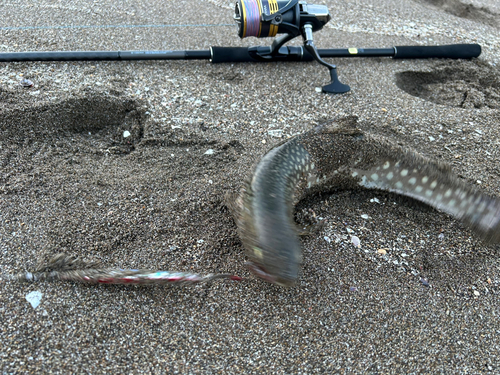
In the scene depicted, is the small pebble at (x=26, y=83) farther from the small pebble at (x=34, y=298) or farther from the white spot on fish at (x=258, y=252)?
the white spot on fish at (x=258, y=252)

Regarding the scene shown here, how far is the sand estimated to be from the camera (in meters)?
1.97

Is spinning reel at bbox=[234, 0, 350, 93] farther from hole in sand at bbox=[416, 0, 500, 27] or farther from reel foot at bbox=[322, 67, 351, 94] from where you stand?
hole in sand at bbox=[416, 0, 500, 27]

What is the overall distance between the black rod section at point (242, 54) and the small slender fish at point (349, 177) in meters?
1.53

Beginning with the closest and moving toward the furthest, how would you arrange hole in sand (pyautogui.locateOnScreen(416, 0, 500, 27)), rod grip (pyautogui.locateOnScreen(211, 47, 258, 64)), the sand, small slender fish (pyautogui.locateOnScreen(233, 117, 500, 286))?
1. the sand
2. small slender fish (pyautogui.locateOnScreen(233, 117, 500, 286))
3. rod grip (pyautogui.locateOnScreen(211, 47, 258, 64))
4. hole in sand (pyautogui.locateOnScreen(416, 0, 500, 27))

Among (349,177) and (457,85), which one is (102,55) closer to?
(349,177)

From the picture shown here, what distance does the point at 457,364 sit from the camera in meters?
1.99

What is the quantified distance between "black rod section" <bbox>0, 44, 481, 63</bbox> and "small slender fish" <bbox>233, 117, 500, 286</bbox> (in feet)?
5.01

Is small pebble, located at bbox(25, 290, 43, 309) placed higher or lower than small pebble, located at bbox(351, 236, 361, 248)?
lower

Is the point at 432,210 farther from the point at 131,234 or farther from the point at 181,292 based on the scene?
the point at 131,234

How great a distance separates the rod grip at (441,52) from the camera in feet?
14.4

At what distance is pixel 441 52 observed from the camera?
4426mm

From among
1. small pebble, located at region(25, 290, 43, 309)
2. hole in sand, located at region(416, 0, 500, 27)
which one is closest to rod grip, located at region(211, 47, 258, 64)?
small pebble, located at region(25, 290, 43, 309)

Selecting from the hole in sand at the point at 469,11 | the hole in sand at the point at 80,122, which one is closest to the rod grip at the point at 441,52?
the hole in sand at the point at 469,11

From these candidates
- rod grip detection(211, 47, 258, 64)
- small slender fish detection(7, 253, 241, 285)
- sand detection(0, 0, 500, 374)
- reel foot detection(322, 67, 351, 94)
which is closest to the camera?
sand detection(0, 0, 500, 374)
